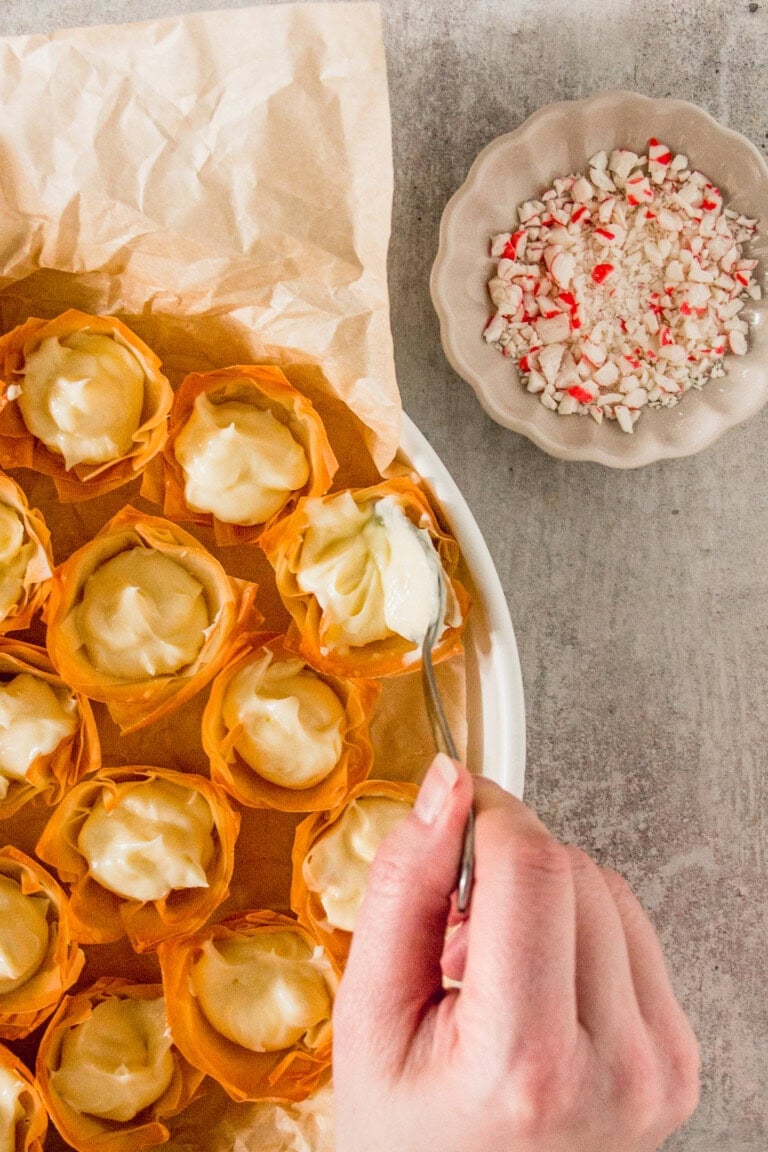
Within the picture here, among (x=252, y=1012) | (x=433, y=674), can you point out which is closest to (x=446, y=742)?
(x=433, y=674)

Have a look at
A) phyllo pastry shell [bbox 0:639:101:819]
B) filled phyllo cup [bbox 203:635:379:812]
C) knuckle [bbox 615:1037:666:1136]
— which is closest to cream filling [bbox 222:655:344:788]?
filled phyllo cup [bbox 203:635:379:812]

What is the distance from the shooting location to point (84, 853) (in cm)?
79

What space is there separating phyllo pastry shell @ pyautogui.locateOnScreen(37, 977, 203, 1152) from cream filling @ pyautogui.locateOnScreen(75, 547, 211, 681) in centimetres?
26

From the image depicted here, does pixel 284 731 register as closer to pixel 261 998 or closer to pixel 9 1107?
pixel 261 998

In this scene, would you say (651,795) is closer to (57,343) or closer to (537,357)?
(537,357)

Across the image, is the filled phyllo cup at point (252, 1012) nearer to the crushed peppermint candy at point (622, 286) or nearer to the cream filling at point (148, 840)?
the cream filling at point (148, 840)

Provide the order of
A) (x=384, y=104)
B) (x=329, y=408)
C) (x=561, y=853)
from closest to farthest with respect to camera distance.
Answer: (x=561, y=853)
(x=384, y=104)
(x=329, y=408)

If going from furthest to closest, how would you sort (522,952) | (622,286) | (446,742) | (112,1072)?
(622,286) < (112,1072) < (446,742) < (522,952)

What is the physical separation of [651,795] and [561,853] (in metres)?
0.45

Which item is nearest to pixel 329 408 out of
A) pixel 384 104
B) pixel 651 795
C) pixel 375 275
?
pixel 375 275

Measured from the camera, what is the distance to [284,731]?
772 millimetres

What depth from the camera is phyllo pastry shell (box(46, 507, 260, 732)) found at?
774mm

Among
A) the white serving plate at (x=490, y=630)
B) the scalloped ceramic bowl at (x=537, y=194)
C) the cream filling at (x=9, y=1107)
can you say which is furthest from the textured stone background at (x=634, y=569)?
the cream filling at (x=9, y=1107)

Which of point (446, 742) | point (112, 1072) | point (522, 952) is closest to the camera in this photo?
point (522, 952)
